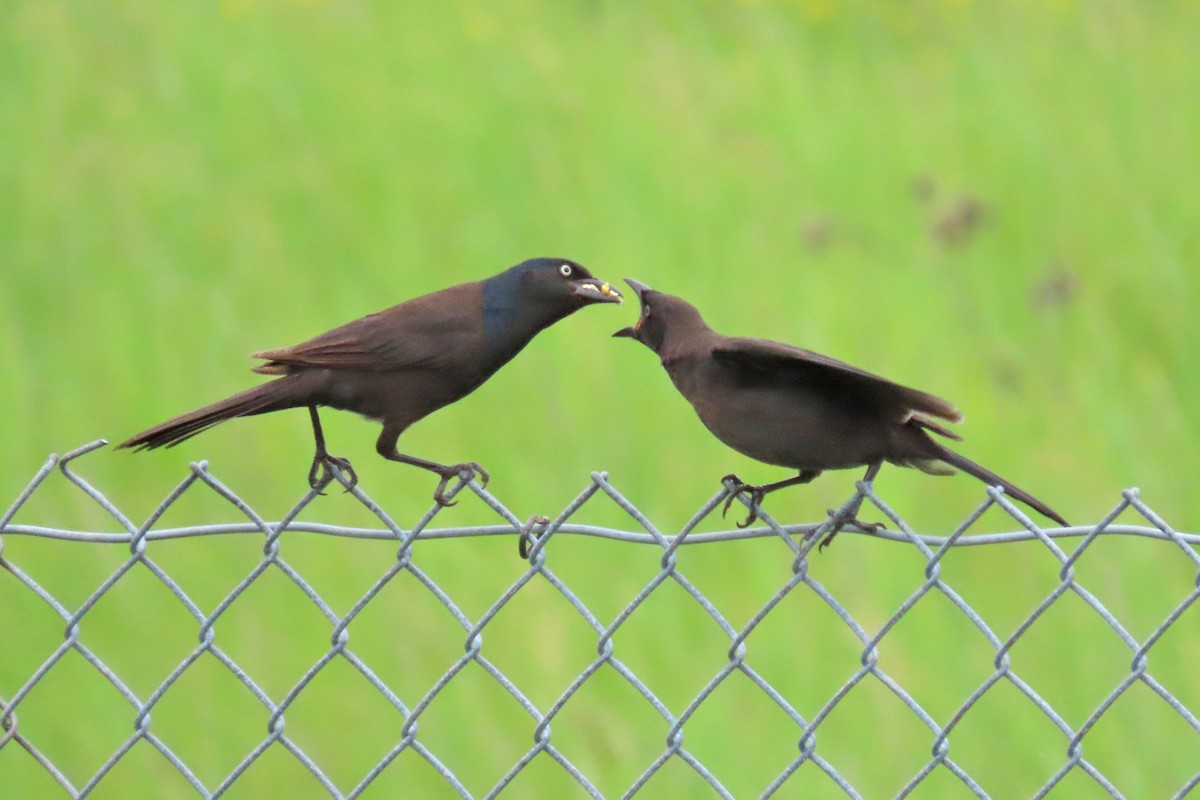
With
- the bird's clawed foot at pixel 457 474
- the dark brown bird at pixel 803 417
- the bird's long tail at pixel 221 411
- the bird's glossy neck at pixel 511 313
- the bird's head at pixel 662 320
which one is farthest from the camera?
the bird's glossy neck at pixel 511 313

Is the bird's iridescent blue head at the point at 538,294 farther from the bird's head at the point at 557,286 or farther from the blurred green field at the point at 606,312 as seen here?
the blurred green field at the point at 606,312

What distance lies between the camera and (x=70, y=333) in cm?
862

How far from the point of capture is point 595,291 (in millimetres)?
4832

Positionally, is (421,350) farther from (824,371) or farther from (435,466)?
(824,371)

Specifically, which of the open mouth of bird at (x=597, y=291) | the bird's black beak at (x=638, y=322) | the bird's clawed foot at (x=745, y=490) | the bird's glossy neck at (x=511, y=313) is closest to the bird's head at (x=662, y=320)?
the bird's black beak at (x=638, y=322)

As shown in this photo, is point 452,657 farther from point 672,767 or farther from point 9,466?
point 9,466

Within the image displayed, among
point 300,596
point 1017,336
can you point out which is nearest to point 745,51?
point 1017,336

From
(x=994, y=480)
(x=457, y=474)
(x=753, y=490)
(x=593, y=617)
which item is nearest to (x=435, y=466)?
(x=457, y=474)

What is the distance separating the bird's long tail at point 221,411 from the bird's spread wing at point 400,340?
0.25ft

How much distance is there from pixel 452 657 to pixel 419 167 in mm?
3786

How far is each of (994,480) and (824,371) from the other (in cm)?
52

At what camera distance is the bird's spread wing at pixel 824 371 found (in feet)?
10.6

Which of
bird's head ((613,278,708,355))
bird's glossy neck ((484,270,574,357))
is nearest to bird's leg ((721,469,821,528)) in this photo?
bird's head ((613,278,708,355))

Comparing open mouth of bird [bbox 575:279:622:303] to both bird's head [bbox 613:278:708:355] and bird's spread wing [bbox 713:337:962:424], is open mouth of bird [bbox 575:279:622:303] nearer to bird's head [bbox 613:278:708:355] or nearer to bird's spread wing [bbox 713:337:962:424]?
bird's head [bbox 613:278:708:355]
